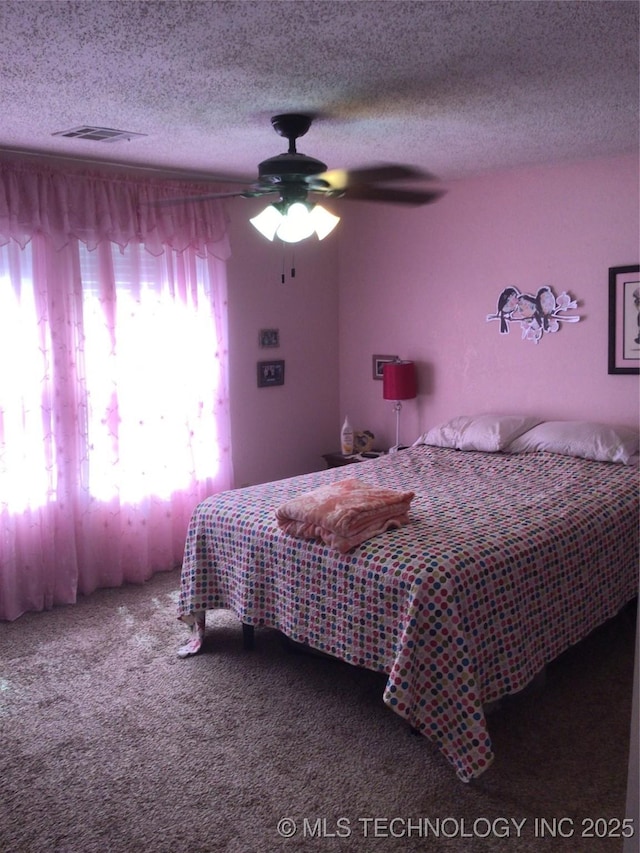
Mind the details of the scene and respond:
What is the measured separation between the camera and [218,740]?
284 cm

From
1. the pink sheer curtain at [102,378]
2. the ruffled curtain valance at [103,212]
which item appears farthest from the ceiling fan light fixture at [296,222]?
the pink sheer curtain at [102,378]

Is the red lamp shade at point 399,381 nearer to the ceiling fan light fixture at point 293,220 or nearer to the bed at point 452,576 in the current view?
the bed at point 452,576

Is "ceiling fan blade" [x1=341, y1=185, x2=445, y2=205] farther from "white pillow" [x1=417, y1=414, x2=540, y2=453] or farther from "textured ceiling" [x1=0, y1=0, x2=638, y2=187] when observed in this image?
"white pillow" [x1=417, y1=414, x2=540, y2=453]

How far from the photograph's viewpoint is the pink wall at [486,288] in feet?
14.4

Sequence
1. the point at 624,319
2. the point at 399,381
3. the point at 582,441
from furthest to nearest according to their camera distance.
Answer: the point at 399,381
the point at 624,319
the point at 582,441

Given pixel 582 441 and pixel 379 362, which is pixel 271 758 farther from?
pixel 379 362

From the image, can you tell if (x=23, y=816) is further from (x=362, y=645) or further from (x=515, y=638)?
(x=515, y=638)

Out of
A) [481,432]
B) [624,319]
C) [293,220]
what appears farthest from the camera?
[481,432]

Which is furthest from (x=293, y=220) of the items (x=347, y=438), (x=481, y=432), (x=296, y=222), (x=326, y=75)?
A: (x=347, y=438)

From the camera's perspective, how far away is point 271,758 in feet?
8.92

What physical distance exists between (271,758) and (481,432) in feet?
7.99

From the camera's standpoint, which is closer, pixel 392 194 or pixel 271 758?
pixel 271 758

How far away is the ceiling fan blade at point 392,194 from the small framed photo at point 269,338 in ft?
6.73

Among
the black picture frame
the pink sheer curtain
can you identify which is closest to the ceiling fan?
the pink sheer curtain
